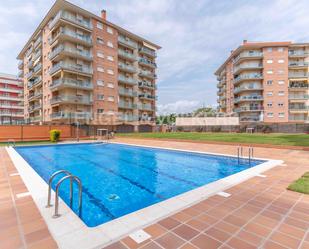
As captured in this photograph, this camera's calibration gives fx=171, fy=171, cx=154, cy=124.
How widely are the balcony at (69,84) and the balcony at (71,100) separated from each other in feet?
4.96

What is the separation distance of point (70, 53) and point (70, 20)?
4.88m

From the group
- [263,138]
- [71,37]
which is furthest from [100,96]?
A: [263,138]

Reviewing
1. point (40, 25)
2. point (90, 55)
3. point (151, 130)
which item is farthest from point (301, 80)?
point (40, 25)

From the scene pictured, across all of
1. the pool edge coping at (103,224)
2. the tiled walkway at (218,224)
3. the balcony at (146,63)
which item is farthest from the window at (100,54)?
the tiled walkway at (218,224)

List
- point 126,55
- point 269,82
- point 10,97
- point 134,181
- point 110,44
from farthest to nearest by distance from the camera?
1. point 10,97
2. point 269,82
3. point 126,55
4. point 110,44
5. point 134,181

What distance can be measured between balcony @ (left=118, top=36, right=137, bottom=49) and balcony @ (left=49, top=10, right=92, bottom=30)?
21.6 feet

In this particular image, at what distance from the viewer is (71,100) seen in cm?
2616

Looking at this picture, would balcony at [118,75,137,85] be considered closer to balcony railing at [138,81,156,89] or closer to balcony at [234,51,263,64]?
balcony railing at [138,81,156,89]

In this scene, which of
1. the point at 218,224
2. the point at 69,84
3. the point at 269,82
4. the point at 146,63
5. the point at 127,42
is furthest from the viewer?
the point at 146,63

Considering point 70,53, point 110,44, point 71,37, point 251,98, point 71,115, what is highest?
point 110,44

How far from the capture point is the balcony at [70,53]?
1007 inches

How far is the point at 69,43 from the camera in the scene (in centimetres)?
2683

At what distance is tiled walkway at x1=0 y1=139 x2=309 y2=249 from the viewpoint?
7.95ft

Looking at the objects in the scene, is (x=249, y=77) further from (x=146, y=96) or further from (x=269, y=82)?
(x=146, y=96)
